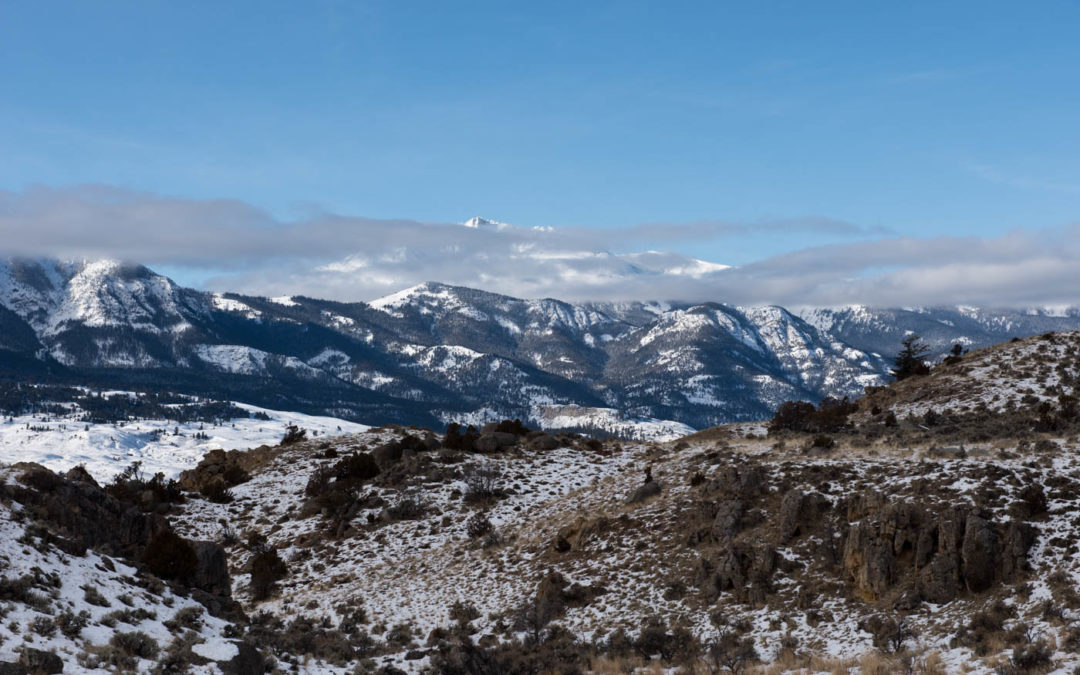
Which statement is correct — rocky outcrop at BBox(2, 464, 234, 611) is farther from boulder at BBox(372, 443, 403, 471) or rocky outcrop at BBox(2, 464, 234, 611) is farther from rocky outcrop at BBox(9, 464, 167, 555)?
boulder at BBox(372, 443, 403, 471)

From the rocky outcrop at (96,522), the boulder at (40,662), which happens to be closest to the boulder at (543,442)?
the rocky outcrop at (96,522)

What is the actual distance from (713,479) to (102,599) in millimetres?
30264

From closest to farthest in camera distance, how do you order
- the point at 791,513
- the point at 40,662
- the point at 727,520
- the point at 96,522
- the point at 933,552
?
1. the point at 40,662
2. the point at 933,552
3. the point at 96,522
4. the point at 791,513
5. the point at 727,520

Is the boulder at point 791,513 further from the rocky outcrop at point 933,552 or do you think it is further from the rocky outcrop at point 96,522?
the rocky outcrop at point 96,522

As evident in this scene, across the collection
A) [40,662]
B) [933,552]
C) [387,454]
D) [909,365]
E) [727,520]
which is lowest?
[387,454]

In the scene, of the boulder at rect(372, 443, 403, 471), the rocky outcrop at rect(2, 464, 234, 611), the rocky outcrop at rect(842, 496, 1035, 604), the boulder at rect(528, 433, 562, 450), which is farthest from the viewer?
the boulder at rect(528, 433, 562, 450)

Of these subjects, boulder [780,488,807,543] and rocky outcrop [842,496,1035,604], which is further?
boulder [780,488,807,543]

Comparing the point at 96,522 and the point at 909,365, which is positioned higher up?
the point at 909,365

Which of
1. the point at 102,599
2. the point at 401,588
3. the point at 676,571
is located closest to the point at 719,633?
the point at 676,571

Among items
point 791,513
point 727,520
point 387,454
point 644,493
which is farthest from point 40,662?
point 387,454

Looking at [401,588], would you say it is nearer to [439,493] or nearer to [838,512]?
[439,493]

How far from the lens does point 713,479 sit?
42875mm

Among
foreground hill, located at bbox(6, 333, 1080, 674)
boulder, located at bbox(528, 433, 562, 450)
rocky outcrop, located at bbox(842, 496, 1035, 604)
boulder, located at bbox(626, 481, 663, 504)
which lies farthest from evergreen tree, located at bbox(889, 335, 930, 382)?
rocky outcrop, located at bbox(842, 496, 1035, 604)

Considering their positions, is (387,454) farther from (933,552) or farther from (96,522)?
(933,552)
